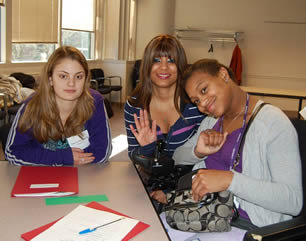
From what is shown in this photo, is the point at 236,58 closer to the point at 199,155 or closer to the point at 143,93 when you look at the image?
the point at 143,93

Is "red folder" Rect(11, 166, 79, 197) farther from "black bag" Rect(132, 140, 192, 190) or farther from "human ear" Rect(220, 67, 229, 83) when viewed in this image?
"human ear" Rect(220, 67, 229, 83)

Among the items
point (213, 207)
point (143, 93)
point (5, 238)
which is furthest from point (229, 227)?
point (143, 93)

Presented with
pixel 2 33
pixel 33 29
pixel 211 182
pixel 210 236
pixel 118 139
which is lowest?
pixel 118 139

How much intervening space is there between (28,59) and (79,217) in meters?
5.60

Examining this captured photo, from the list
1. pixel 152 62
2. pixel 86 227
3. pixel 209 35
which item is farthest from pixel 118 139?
pixel 209 35

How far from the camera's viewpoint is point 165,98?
2.36 m

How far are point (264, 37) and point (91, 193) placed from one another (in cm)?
812

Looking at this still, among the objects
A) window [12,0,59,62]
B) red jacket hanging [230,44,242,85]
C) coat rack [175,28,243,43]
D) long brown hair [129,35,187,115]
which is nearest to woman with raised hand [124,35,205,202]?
long brown hair [129,35,187,115]

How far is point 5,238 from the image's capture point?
111 cm

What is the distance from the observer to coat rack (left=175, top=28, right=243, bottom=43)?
8.74 meters

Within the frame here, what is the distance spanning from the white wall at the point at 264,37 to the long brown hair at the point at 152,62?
6970 mm

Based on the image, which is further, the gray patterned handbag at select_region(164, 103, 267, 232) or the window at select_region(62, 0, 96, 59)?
the window at select_region(62, 0, 96, 59)

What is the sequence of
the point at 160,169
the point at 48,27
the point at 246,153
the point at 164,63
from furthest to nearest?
1. the point at 48,27
2. the point at 164,63
3. the point at 160,169
4. the point at 246,153

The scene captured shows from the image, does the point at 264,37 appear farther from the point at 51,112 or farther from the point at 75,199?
the point at 75,199
